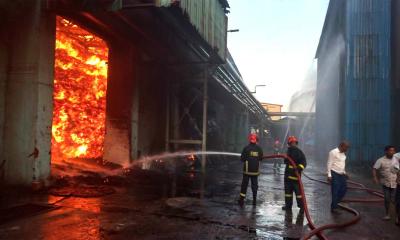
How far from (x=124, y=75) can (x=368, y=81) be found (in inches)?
498

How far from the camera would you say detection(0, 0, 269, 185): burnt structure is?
9586 millimetres

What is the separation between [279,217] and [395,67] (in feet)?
49.4

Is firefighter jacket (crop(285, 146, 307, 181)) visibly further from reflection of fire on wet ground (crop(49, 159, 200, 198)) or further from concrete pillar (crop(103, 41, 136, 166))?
concrete pillar (crop(103, 41, 136, 166))

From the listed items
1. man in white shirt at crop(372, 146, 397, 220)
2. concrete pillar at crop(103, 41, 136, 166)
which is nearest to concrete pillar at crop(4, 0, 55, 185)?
concrete pillar at crop(103, 41, 136, 166)

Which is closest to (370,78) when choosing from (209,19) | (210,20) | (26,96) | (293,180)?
(210,20)

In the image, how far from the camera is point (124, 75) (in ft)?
46.7

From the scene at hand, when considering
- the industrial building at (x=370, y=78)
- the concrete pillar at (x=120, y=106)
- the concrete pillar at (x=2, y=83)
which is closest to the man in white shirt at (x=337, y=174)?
the concrete pillar at (x=120, y=106)

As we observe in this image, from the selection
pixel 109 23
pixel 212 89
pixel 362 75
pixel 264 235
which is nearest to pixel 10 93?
Result: pixel 109 23

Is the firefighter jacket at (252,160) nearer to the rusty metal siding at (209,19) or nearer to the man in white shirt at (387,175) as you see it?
the man in white shirt at (387,175)

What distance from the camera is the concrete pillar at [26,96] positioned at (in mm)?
9547

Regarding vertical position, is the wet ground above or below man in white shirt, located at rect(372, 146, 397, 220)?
below

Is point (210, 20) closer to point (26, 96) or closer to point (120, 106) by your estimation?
point (120, 106)

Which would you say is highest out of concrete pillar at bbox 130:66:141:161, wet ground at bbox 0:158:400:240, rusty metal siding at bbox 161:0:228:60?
rusty metal siding at bbox 161:0:228:60

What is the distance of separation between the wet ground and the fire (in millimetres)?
3224
